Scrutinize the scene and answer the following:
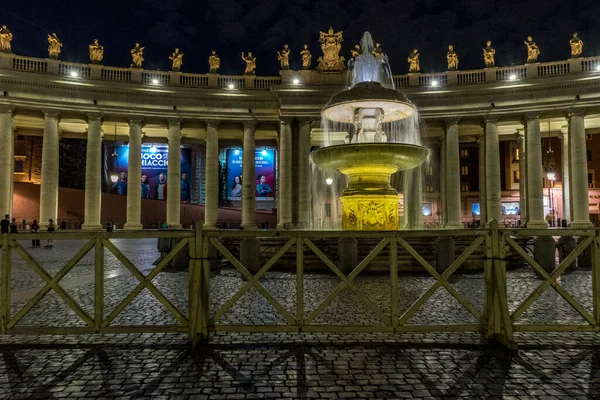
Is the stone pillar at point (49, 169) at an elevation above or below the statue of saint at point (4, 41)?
below

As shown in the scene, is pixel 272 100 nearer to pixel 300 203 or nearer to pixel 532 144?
pixel 300 203

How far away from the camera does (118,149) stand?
155ft

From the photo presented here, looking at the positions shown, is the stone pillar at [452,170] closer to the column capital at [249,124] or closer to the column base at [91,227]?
the column capital at [249,124]

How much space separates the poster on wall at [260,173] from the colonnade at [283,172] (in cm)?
940

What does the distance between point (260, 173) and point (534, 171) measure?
1044 inches

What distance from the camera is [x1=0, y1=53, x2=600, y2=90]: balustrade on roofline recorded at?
115 ft

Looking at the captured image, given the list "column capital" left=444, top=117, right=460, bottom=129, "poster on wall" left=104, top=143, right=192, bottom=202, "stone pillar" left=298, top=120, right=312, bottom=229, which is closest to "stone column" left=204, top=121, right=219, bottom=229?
"stone pillar" left=298, top=120, right=312, bottom=229

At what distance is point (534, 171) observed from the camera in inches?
1400

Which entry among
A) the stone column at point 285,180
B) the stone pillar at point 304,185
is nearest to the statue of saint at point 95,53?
the stone column at point 285,180

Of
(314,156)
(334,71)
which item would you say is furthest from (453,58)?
(314,156)

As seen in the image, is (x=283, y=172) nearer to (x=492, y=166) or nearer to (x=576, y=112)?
(x=492, y=166)

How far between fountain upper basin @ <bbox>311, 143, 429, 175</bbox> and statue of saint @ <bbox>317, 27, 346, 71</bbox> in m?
21.8

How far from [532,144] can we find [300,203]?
19433 mm

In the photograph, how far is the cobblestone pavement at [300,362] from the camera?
4.96 meters
